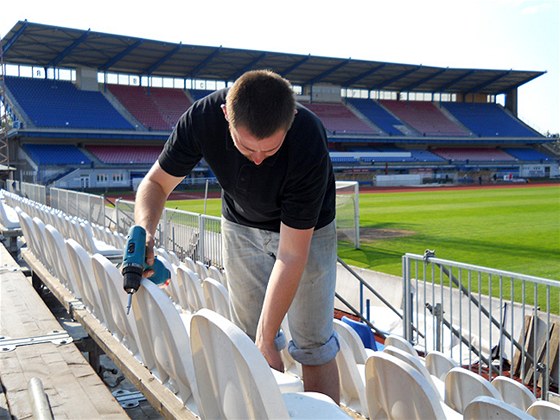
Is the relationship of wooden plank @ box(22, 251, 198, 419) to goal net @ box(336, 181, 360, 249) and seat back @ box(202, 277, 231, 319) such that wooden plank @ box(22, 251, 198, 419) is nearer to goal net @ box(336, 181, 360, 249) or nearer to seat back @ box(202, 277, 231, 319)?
seat back @ box(202, 277, 231, 319)

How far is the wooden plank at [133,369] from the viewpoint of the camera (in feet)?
6.46

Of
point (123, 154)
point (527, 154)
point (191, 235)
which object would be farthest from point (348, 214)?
point (527, 154)

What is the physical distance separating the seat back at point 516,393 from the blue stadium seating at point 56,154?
125 feet

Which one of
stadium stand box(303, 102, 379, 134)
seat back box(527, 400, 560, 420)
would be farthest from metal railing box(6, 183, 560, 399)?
stadium stand box(303, 102, 379, 134)

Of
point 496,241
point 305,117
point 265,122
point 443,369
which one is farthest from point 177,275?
point 496,241

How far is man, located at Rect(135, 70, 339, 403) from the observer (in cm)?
188

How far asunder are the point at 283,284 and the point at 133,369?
744 mm

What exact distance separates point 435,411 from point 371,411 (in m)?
0.38

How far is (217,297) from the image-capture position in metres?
3.33

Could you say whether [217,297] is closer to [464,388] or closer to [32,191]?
[464,388]

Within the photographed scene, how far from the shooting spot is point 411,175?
46375 millimetres

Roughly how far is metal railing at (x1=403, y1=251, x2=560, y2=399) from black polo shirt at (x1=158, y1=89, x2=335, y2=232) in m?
2.73

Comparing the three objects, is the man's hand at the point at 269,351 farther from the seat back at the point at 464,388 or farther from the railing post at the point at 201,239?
the railing post at the point at 201,239

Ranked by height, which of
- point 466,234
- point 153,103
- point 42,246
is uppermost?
point 153,103
